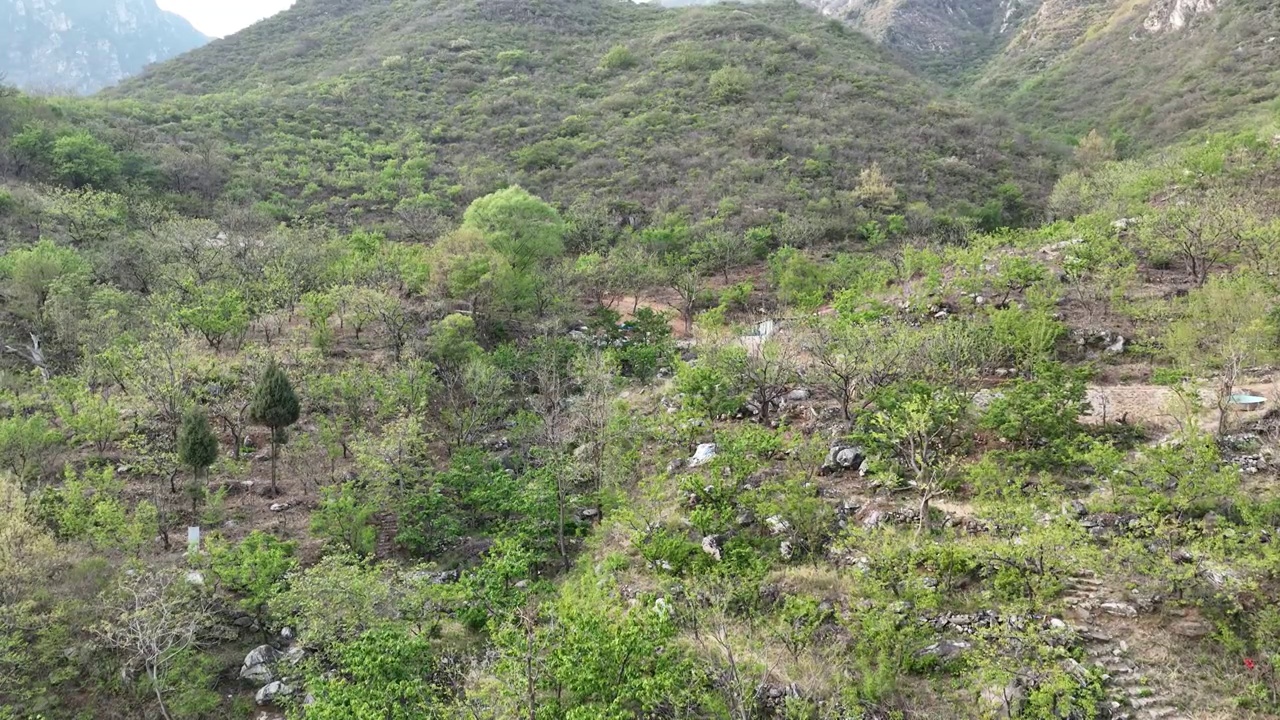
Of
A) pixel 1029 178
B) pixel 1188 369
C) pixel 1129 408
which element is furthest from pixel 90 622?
pixel 1029 178

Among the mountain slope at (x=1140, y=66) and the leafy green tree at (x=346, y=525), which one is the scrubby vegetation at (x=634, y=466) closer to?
the leafy green tree at (x=346, y=525)

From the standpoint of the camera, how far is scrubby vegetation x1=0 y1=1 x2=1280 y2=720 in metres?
10.2

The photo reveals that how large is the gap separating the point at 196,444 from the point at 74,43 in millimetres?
167141

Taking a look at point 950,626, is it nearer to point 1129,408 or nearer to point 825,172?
point 1129,408

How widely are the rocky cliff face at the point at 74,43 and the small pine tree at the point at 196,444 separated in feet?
454

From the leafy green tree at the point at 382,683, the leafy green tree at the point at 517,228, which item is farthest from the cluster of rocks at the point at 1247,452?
the leafy green tree at the point at 517,228

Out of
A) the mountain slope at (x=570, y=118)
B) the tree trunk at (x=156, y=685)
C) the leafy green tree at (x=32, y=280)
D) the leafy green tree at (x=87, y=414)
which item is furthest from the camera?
the mountain slope at (x=570, y=118)

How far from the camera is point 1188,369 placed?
661 inches

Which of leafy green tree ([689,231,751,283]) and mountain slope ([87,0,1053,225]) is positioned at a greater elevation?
mountain slope ([87,0,1053,225])

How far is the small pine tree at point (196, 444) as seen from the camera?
16859 millimetres

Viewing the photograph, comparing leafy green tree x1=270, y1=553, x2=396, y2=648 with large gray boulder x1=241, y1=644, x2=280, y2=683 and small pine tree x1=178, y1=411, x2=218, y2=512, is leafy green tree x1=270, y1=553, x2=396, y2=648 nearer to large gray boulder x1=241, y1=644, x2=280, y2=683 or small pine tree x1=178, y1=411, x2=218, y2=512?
large gray boulder x1=241, y1=644, x2=280, y2=683

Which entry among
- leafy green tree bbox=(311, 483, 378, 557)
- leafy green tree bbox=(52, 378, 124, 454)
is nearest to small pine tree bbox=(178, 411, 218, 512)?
leafy green tree bbox=(52, 378, 124, 454)

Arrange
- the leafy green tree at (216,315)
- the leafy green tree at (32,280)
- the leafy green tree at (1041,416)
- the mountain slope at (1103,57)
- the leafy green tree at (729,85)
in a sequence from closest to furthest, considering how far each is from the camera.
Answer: the leafy green tree at (1041,416), the leafy green tree at (216,315), the leafy green tree at (32,280), the mountain slope at (1103,57), the leafy green tree at (729,85)

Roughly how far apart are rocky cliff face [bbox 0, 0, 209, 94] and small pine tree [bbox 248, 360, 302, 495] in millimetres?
138102
